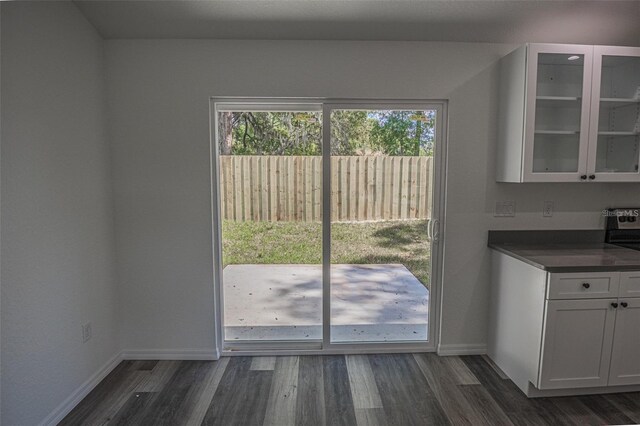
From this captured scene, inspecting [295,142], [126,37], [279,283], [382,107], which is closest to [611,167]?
[382,107]

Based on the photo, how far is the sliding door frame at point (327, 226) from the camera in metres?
2.48

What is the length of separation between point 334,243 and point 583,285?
1.57 metres

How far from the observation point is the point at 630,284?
2004 mm

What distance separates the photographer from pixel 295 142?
2.56 m

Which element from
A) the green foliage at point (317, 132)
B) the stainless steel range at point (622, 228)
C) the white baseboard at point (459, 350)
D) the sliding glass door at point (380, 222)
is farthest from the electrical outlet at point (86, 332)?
the stainless steel range at point (622, 228)

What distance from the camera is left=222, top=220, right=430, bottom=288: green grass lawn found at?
263 centimetres

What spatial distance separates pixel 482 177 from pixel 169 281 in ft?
7.97

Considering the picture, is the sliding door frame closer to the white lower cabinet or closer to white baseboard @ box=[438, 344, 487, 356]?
white baseboard @ box=[438, 344, 487, 356]

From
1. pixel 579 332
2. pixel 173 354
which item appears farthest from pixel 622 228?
pixel 173 354

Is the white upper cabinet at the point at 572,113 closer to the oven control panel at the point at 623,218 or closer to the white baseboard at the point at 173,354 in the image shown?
the oven control panel at the point at 623,218

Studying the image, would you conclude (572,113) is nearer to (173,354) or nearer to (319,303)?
(319,303)

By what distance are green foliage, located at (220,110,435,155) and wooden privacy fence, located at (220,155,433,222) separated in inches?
2.6

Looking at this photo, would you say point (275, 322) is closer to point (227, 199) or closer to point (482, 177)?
point (227, 199)

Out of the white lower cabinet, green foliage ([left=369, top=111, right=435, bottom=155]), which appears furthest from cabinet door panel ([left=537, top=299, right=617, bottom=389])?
green foliage ([left=369, top=111, right=435, bottom=155])
